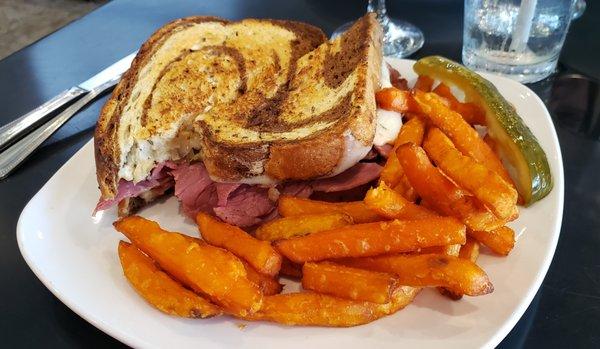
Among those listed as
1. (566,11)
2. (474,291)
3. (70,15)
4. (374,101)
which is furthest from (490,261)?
(70,15)

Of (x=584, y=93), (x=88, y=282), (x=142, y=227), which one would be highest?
(x=142, y=227)

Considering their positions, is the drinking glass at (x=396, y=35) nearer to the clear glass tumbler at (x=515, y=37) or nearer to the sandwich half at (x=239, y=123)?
the clear glass tumbler at (x=515, y=37)

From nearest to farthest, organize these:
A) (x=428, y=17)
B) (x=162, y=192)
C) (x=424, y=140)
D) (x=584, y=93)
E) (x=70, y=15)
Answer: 1. (x=424, y=140)
2. (x=162, y=192)
3. (x=584, y=93)
4. (x=428, y=17)
5. (x=70, y=15)

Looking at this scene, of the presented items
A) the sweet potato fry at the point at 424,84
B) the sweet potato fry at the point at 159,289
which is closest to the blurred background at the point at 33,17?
the sweet potato fry at the point at 424,84

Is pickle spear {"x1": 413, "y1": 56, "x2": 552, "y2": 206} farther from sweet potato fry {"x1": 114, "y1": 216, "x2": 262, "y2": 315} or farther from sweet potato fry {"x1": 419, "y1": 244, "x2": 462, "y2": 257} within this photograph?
sweet potato fry {"x1": 114, "y1": 216, "x2": 262, "y2": 315}

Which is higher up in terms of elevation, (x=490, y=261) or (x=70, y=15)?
(x=490, y=261)

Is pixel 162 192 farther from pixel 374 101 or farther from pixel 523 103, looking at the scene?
pixel 523 103
